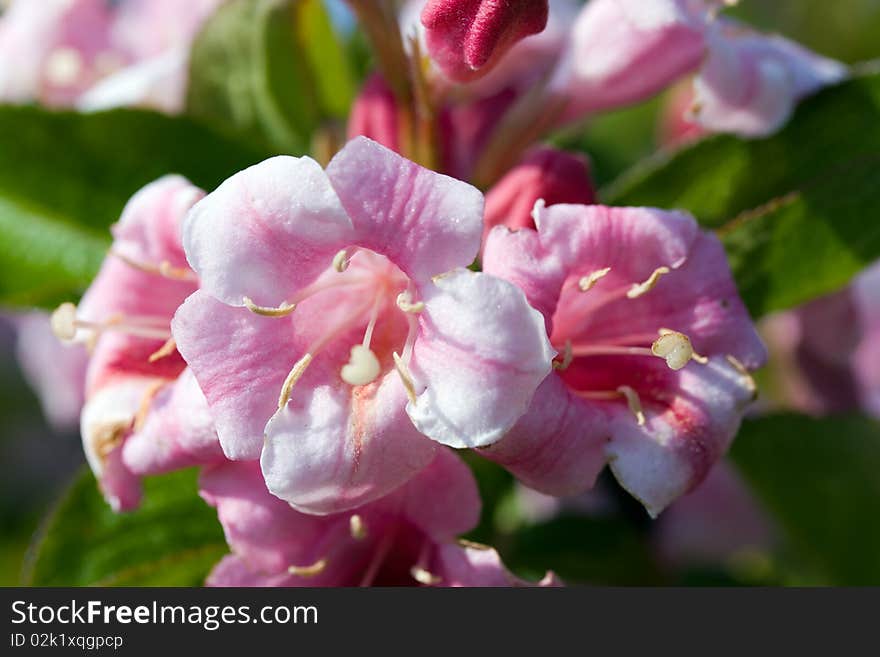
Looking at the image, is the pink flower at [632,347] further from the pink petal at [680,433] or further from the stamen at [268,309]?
the stamen at [268,309]

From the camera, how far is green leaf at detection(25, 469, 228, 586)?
1347 mm

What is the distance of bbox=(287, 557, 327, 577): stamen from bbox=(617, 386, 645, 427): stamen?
34 centimetres

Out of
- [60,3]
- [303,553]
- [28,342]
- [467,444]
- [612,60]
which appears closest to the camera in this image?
[467,444]

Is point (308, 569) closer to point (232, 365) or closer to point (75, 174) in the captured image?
point (232, 365)

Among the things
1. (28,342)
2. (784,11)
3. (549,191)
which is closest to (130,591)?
(549,191)

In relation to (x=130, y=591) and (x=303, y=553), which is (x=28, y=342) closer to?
(x=130, y=591)

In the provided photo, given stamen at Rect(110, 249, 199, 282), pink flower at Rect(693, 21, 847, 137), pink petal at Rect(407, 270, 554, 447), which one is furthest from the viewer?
pink flower at Rect(693, 21, 847, 137)

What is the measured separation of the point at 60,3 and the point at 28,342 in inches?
25.5

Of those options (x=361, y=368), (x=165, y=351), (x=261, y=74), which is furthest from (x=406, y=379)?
(x=261, y=74)

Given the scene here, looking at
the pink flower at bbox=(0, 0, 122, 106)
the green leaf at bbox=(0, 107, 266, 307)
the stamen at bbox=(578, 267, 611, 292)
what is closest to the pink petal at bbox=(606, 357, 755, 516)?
the stamen at bbox=(578, 267, 611, 292)

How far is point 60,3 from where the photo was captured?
1.82m

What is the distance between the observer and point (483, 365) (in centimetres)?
97

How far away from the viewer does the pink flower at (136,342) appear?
1.12 meters

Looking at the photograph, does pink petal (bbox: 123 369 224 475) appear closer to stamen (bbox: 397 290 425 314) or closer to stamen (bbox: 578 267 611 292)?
stamen (bbox: 397 290 425 314)
